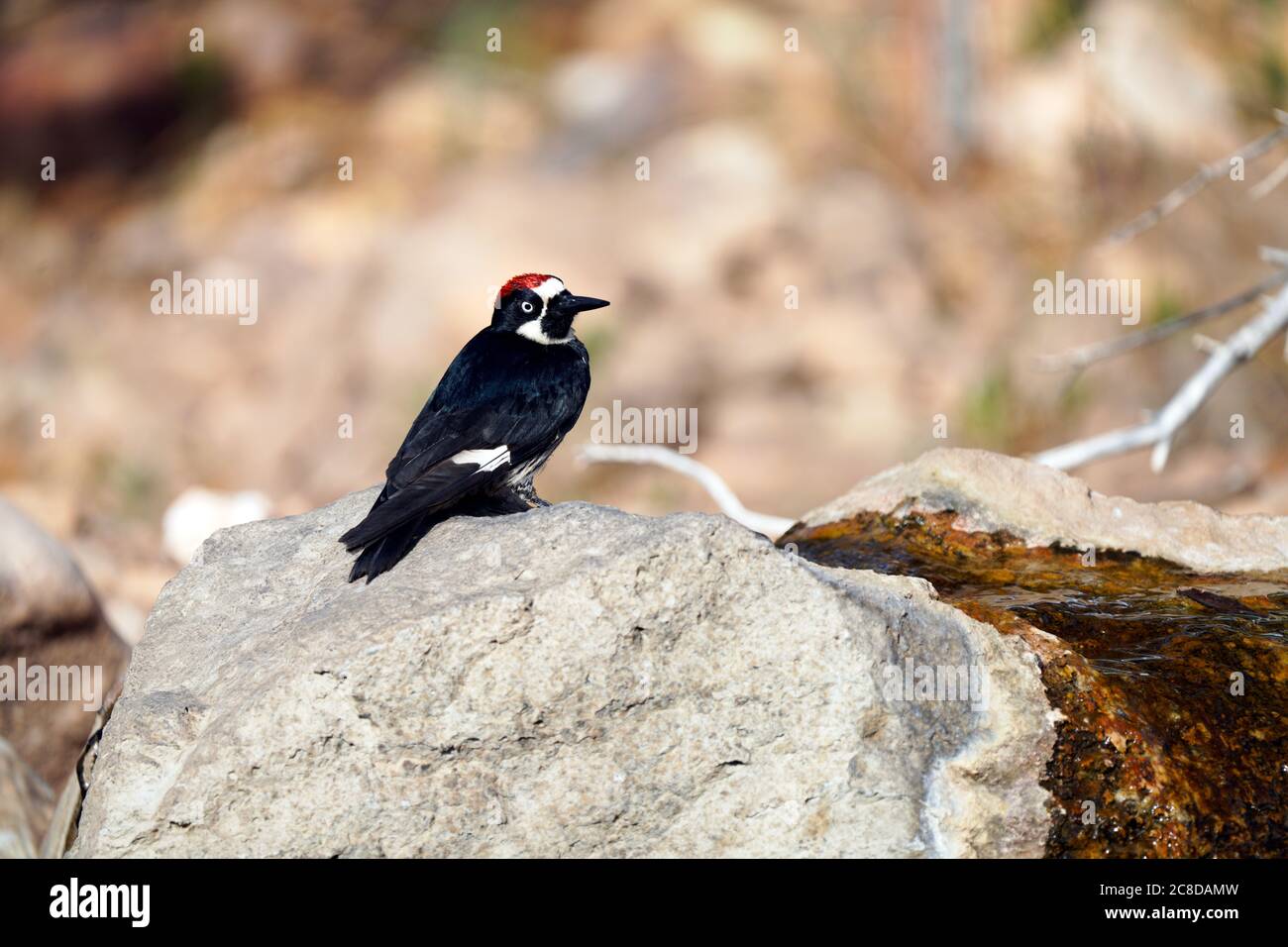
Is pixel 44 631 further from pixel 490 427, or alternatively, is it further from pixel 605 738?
pixel 605 738

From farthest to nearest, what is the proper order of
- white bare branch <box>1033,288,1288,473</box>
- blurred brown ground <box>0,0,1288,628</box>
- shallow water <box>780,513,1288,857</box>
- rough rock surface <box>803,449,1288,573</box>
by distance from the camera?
A: 1. blurred brown ground <box>0,0,1288,628</box>
2. white bare branch <box>1033,288,1288,473</box>
3. rough rock surface <box>803,449,1288,573</box>
4. shallow water <box>780,513,1288,857</box>

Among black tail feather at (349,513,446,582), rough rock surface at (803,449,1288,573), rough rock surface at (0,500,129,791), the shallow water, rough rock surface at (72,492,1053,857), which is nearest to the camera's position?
rough rock surface at (72,492,1053,857)

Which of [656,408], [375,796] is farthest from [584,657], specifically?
[656,408]

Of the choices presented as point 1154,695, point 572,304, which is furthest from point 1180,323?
point 1154,695

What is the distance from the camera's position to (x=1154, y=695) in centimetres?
338

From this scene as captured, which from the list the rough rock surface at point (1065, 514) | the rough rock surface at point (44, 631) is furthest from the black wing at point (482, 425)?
the rough rock surface at point (44, 631)

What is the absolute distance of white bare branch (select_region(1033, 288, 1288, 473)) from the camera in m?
5.75

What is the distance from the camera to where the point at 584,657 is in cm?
314

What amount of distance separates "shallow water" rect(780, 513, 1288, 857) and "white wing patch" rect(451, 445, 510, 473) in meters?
1.06

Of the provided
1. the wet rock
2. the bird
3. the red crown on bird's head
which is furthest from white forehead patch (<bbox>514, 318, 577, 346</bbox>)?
the wet rock

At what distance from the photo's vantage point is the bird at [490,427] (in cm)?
355

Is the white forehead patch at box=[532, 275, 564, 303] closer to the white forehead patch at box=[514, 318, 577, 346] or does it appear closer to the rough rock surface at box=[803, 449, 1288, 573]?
the white forehead patch at box=[514, 318, 577, 346]

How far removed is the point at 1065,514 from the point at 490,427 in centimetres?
172

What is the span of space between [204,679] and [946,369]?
727 centimetres
